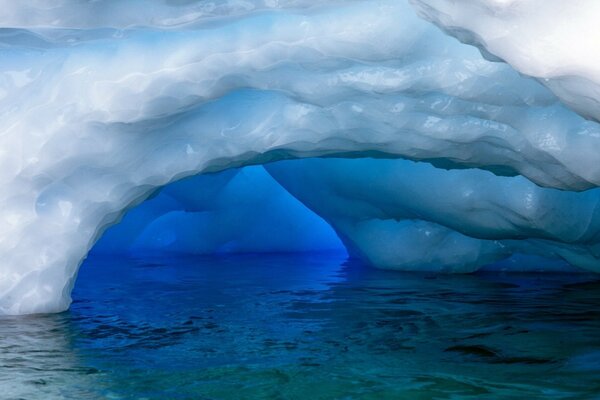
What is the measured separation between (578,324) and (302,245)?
25.6ft

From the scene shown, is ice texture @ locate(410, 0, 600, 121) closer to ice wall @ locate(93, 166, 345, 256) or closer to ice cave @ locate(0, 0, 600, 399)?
ice cave @ locate(0, 0, 600, 399)

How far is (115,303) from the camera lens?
4.77 meters

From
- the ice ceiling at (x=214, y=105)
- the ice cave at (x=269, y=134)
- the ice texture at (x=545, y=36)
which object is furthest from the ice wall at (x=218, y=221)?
the ice texture at (x=545, y=36)

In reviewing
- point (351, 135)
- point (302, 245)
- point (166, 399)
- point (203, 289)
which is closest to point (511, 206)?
point (351, 135)

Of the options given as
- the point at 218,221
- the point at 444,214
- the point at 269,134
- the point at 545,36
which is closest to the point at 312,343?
the point at 269,134

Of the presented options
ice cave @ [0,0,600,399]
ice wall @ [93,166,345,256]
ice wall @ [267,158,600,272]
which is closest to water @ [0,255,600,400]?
ice cave @ [0,0,600,399]

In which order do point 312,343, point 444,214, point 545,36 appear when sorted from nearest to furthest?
point 545,36 < point 312,343 < point 444,214

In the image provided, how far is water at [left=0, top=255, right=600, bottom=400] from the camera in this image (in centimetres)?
254

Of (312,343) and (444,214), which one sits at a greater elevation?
(444,214)

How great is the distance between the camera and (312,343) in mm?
3301

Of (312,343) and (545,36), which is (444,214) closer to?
(312,343)

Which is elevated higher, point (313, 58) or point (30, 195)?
point (313, 58)

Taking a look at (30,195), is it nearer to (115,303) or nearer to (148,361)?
(115,303)

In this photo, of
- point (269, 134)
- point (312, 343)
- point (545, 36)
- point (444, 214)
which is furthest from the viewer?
point (444, 214)
